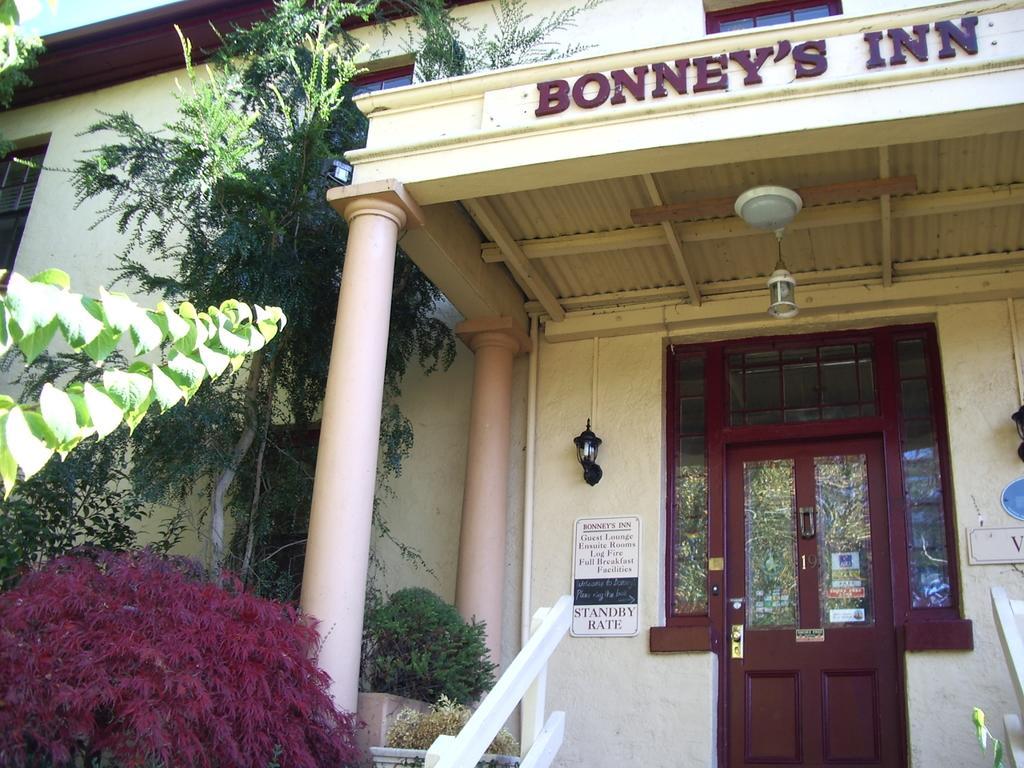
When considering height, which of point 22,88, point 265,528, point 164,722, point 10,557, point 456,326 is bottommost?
point 164,722

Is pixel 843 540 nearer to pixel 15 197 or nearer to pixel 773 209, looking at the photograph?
pixel 773 209

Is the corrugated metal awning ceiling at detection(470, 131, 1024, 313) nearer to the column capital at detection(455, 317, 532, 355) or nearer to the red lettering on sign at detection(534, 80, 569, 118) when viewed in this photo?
the column capital at detection(455, 317, 532, 355)

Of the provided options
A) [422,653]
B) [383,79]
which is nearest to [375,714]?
[422,653]

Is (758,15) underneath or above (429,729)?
above

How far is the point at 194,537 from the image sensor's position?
8406mm

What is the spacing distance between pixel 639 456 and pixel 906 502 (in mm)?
1778

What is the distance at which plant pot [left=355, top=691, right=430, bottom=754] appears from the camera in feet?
17.7

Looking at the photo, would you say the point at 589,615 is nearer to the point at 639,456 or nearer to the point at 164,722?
the point at 639,456

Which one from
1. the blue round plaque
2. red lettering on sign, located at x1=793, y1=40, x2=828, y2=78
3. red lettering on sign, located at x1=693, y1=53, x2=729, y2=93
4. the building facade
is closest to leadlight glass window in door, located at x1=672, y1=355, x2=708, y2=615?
the building facade

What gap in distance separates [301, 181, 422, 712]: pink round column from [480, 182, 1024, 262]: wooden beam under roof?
1.23 meters

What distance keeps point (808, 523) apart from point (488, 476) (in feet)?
7.17

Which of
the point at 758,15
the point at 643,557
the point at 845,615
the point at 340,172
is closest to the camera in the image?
the point at 340,172

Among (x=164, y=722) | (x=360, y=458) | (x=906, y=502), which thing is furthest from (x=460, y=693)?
(x=906, y=502)

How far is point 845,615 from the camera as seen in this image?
6793 mm
